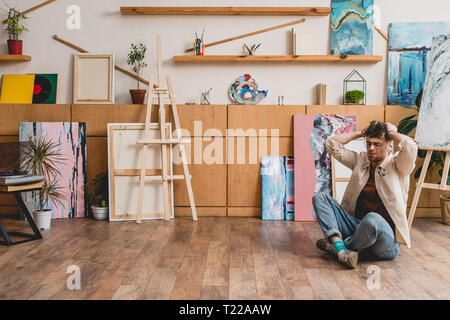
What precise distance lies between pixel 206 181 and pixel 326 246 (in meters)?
1.71

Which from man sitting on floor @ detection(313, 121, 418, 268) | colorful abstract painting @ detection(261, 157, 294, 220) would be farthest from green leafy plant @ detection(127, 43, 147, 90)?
man sitting on floor @ detection(313, 121, 418, 268)

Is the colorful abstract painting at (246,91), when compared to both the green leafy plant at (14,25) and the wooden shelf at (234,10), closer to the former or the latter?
the wooden shelf at (234,10)

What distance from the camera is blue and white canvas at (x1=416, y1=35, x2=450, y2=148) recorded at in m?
3.86

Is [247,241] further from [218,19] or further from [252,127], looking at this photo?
[218,19]

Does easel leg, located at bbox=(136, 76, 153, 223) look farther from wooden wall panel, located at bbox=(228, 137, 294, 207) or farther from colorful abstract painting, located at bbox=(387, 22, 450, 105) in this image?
colorful abstract painting, located at bbox=(387, 22, 450, 105)

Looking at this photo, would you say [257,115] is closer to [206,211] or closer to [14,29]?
[206,211]

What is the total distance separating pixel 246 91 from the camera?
484cm

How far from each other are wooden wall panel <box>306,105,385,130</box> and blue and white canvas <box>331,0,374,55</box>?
2.18ft

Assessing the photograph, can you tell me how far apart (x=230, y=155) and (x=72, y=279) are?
2258 mm

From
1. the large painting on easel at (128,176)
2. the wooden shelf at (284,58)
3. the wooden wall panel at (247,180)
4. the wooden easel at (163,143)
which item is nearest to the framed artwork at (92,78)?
the large painting on easel at (128,176)

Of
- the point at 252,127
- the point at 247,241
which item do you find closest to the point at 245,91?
the point at 252,127
